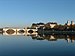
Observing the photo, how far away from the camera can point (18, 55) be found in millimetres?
16500

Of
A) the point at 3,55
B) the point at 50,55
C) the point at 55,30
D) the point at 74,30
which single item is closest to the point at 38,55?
the point at 50,55

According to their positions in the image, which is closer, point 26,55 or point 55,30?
point 26,55

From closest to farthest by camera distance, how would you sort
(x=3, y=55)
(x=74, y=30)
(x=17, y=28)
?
(x=3, y=55)
(x=74, y=30)
(x=17, y=28)

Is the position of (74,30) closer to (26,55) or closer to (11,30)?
(11,30)

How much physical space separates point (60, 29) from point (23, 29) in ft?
47.3

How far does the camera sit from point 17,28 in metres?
86.6

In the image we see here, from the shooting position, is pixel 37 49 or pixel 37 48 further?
pixel 37 48

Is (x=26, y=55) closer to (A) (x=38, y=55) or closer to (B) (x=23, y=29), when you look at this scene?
(A) (x=38, y=55)

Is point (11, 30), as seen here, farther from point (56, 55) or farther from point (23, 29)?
point (56, 55)

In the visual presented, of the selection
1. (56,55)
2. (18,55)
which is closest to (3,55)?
(18,55)

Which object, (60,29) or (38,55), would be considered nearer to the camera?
(38,55)

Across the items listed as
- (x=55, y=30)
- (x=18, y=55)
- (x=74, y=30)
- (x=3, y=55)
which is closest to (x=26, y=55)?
(x=18, y=55)

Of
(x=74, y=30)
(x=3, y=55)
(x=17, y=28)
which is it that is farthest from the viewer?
(x=17, y=28)

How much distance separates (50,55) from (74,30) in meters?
64.9
